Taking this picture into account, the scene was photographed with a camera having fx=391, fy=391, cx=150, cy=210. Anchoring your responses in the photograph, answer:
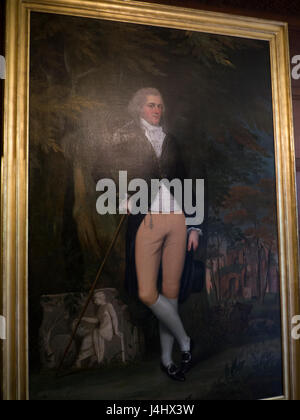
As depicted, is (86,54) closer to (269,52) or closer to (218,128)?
(218,128)

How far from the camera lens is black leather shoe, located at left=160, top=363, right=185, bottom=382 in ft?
9.10

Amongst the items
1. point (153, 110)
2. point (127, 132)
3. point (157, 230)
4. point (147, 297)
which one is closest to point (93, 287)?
point (147, 297)

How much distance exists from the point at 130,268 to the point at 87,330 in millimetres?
510

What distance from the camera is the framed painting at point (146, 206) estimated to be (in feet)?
8.62

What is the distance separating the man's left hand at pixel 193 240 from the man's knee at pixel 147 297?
44 centimetres

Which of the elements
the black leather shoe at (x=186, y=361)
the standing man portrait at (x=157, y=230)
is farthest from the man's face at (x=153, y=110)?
the black leather shoe at (x=186, y=361)

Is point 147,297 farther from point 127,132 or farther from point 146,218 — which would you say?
point 127,132

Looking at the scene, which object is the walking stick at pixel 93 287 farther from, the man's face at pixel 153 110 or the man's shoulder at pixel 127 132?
the man's face at pixel 153 110

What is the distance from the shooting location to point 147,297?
110 inches

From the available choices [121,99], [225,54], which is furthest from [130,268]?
[225,54]

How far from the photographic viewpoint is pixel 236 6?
317 cm

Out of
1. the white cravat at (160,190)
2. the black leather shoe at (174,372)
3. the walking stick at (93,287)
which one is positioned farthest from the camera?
the white cravat at (160,190)

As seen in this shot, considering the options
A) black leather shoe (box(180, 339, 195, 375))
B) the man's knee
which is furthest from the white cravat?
black leather shoe (box(180, 339, 195, 375))

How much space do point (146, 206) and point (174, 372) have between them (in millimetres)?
1203
